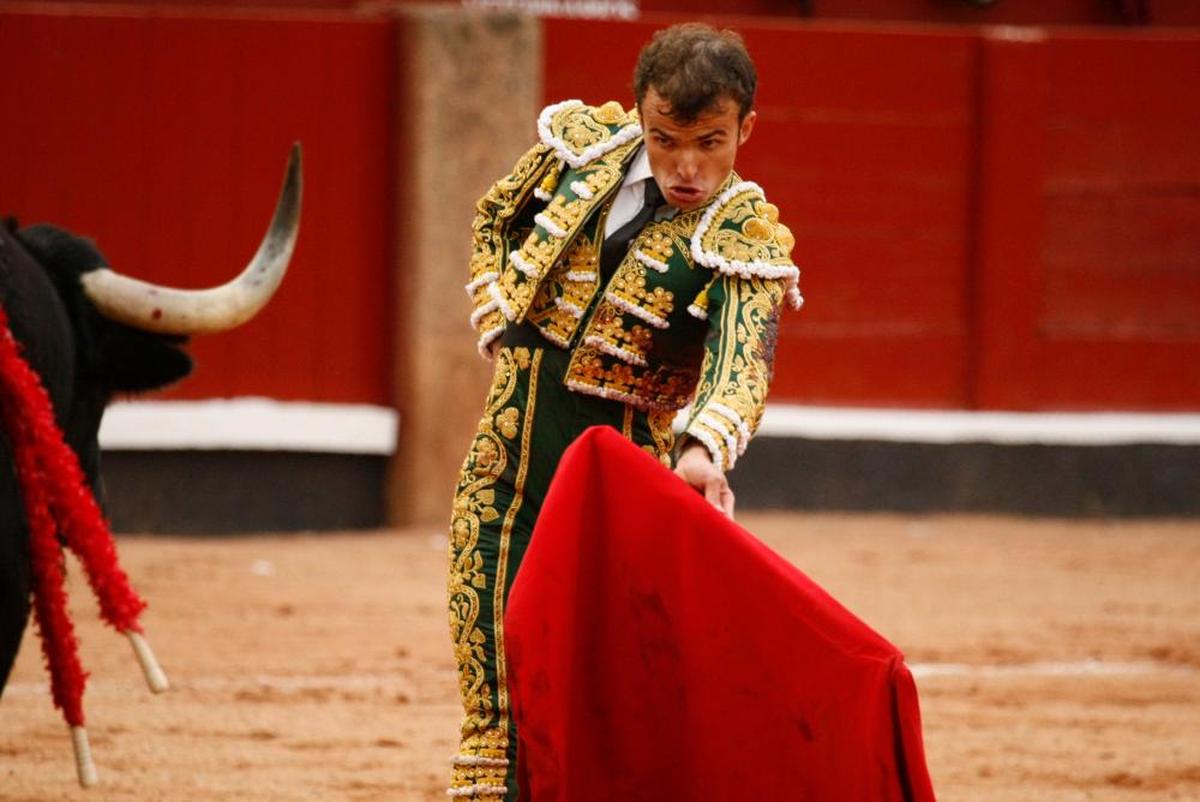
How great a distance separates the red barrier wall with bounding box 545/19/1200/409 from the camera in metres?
7.48

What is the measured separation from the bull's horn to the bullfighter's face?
A: 50.5 inches

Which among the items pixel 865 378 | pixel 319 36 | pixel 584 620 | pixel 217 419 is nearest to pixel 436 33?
pixel 319 36

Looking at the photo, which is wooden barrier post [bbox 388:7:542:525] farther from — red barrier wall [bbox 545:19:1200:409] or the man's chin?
the man's chin

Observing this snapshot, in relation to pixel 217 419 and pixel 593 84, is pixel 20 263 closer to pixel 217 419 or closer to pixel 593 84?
pixel 217 419

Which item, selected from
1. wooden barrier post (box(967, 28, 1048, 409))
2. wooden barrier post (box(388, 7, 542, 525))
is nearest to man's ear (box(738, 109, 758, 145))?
wooden barrier post (box(388, 7, 542, 525))

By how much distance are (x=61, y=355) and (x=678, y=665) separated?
1.45m

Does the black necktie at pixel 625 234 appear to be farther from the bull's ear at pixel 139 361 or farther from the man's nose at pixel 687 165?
the bull's ear at pixel 139 361

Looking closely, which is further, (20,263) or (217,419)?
(217,419)

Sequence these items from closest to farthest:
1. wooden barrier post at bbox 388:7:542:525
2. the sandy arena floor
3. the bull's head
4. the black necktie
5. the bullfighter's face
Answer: the bullfighter's face → the black necktie → the bull's head → the sandy arena floor → wooden barrier post at bbox 388:7:542:525

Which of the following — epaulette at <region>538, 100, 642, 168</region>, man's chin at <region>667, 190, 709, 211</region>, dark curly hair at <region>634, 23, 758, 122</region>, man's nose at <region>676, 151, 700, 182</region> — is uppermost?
dark curly hair at <region>634, 23, 758, 122</region>

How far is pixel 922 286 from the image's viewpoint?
757 centimetres

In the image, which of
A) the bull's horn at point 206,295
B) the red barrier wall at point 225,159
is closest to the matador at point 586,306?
the bull's horn at point 206,295

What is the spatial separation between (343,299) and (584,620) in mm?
4942

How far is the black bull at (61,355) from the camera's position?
9.89ft
